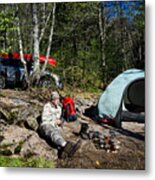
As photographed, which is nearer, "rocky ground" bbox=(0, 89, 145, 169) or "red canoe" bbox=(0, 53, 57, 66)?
"rocky ground" bbox=(0, 89, 145, 169)

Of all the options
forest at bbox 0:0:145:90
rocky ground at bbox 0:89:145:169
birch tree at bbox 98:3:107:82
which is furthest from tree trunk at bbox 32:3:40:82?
birch tree at bbox 98:3:107:82

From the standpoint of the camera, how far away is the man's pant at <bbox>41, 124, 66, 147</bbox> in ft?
12.2

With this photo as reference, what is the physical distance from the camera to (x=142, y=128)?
3521 mm

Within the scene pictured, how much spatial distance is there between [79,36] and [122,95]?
1.90 feet

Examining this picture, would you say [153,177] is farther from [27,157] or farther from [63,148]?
[27,157]

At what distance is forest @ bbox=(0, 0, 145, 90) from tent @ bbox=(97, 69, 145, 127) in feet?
0.20

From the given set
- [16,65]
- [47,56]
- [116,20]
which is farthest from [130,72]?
[16,65]

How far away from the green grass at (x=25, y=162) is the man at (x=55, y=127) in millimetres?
124

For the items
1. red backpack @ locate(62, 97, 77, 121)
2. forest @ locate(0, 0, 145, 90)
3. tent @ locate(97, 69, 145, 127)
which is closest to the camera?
tent @ locate(97, 69, 145, 127)

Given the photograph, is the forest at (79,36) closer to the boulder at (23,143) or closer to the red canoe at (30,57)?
the red canoe at (30,57)

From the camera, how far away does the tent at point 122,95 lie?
3533mm

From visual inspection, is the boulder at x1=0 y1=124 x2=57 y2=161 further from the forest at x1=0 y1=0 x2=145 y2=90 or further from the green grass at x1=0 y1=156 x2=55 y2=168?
the forest at x1=0 y1=0 x2=145 y2=90

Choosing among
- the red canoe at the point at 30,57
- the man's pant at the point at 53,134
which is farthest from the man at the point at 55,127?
the red canoe at the point at 30,57

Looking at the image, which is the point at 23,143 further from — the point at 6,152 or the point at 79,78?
the point at 79,78
